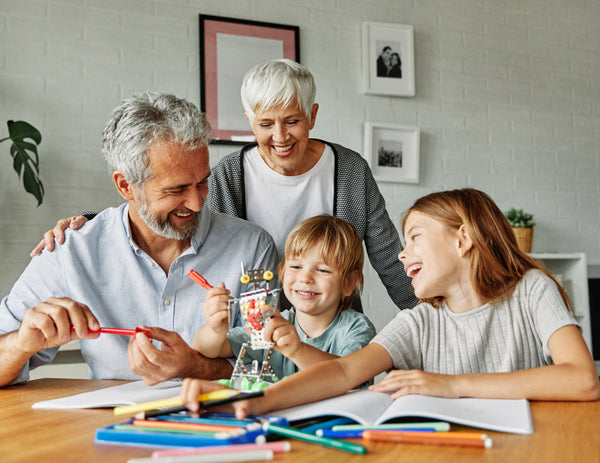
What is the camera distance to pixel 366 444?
0.81 m

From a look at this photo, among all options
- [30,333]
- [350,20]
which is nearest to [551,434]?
[30,333]

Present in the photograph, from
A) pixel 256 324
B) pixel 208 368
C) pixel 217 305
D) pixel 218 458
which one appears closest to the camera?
pixel 218 458

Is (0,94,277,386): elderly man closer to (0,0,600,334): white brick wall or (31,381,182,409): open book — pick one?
(31,381,182,409): open book

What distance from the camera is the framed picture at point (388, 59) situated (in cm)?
404

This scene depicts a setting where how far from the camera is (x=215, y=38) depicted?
371cm

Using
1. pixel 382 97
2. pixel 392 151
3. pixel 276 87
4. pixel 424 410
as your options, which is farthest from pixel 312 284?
pixel 382 97

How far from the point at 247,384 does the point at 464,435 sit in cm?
51

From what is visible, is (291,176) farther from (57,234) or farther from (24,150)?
(24,150)

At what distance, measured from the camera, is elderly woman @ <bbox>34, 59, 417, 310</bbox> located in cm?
204

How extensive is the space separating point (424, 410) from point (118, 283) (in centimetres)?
104

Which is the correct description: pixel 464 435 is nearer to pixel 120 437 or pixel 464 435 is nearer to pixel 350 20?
pixel 120 437

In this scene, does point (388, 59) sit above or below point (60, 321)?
above

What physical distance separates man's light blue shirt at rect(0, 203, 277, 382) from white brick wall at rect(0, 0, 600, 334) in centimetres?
177

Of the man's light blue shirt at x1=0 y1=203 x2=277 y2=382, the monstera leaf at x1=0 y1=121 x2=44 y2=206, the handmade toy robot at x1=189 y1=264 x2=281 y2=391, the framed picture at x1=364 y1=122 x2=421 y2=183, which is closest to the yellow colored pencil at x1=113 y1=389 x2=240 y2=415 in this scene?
the handmade toy robot at x1=189 y1=264 x2=281 y2=391
